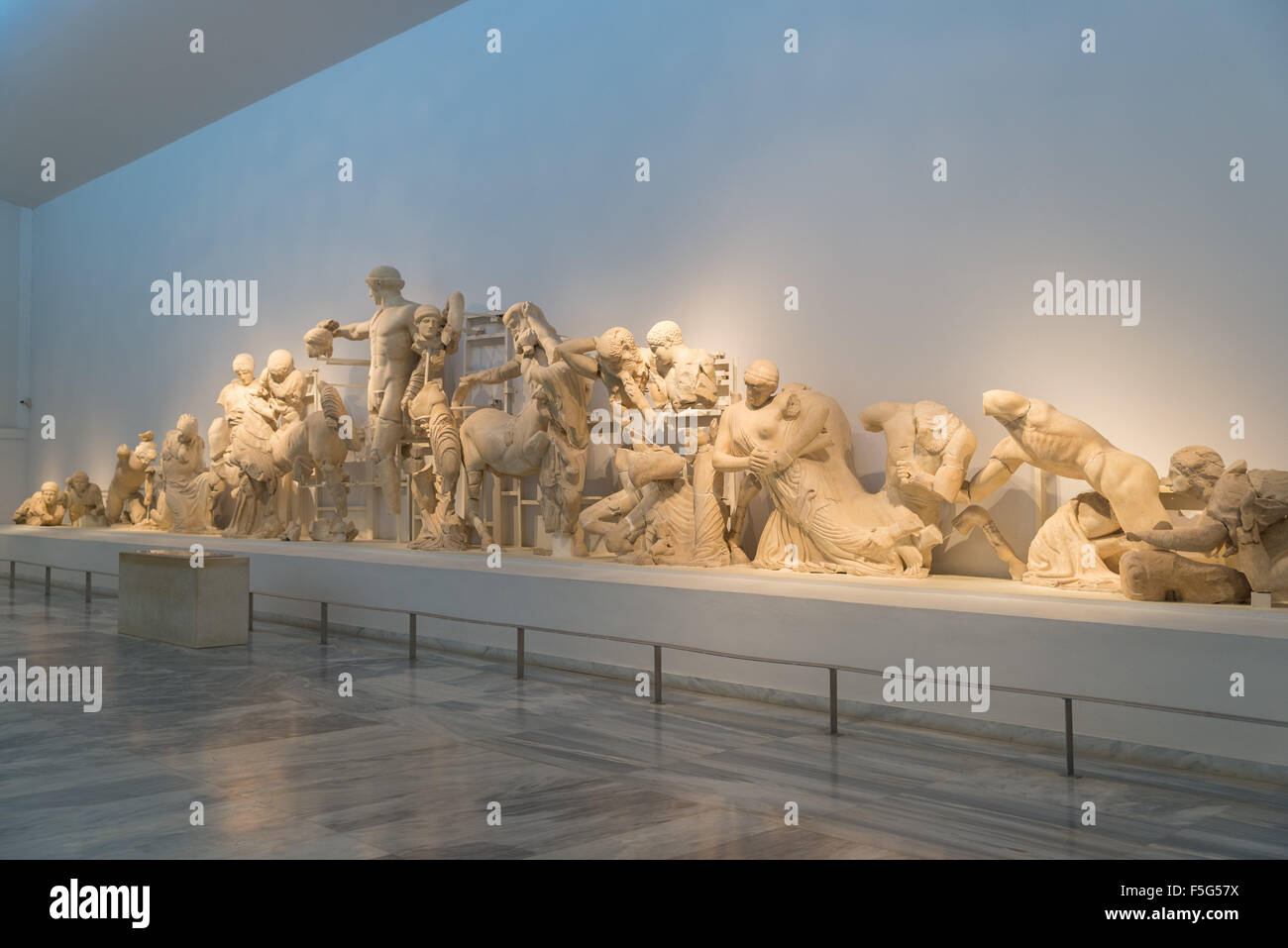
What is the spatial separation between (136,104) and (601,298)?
1003cm

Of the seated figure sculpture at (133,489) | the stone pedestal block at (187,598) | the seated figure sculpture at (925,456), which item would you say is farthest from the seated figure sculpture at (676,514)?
the seated figure sculpture at (133,489)

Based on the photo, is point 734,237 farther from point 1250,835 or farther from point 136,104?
point 136,104

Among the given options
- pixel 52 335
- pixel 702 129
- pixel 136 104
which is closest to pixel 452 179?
pixel 702 129

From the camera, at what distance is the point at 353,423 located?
14.3m

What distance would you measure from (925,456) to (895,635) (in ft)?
5.23

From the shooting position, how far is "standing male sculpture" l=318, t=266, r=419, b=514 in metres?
12.2

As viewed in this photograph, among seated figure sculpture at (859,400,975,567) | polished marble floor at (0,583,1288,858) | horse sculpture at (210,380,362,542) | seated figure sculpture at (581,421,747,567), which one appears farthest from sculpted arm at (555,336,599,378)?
horse sculpture at (210,380,362,542)

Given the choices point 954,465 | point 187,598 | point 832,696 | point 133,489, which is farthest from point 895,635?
point 133,489

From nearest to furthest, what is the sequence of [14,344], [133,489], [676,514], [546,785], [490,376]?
[546,785] < [676,514] < [490,376] < [133,489] < [14,344]

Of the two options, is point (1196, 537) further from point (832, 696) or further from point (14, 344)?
point (14, 344)

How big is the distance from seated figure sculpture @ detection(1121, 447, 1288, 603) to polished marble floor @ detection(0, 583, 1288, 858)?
3.93ft

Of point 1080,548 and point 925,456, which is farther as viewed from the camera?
point 925,456

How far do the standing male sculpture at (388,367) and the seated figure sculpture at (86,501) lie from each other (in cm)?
730

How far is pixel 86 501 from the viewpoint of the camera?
57.5ft
